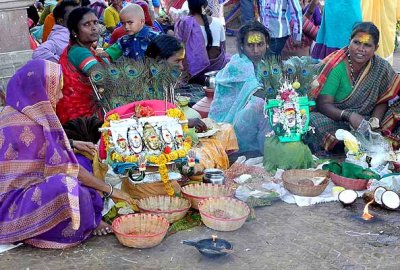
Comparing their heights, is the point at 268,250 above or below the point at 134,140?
below

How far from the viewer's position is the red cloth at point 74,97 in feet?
17.2

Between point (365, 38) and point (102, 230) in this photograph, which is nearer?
point (102, 230)

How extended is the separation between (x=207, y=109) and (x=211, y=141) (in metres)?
1.15

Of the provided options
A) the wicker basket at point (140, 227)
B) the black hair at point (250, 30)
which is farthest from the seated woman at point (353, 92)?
the wicker basket at point (140, 227)

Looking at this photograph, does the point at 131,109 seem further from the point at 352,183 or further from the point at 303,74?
the point at 352,183

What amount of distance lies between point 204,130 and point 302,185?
3.57 feet

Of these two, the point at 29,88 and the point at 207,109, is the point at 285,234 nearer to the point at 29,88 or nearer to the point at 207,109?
the point at 29,88

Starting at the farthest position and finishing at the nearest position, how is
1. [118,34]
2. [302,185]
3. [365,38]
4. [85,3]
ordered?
[85,3], [118,34], [365,38], [302,185]

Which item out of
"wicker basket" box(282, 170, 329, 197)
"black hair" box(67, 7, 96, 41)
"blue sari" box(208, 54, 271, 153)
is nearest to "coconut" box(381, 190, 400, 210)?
"wicker basket" box(282, 170, 329, 197)

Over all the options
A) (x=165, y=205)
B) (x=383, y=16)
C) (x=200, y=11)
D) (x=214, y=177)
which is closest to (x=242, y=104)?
(x=214, y=177)

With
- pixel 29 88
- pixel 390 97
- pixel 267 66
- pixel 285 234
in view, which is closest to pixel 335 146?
pixel 390 97

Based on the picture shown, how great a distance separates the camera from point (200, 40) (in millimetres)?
7922

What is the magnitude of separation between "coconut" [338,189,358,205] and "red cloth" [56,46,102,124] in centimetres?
230

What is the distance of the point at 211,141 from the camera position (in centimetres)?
509
